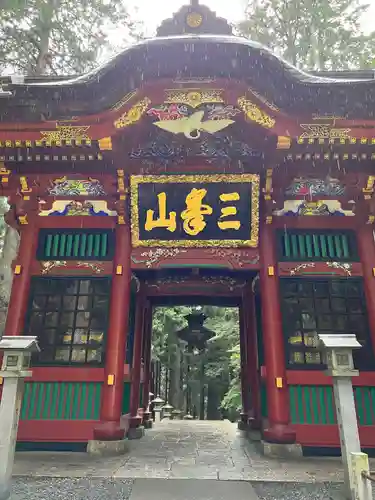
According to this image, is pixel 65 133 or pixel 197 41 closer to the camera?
pixel 197 41

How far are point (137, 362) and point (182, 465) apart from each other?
3901 millimetres

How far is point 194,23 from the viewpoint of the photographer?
26.7 feet

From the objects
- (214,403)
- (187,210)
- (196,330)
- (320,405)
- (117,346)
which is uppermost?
(187,210)

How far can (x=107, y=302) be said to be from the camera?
7.19 meters

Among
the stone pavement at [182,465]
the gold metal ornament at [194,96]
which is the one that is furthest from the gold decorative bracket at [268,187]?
the stone pavement at [182,465]

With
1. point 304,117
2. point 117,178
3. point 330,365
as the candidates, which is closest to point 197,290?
point 117,178

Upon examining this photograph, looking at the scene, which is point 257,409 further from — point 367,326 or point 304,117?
point 304,117

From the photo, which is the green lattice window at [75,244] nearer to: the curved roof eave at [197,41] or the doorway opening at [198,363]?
the curved roof eave at [197,41]

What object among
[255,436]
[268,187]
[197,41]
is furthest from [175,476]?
[197,41]

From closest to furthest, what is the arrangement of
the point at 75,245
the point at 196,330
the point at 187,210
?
the point at 187,210, the point at 75,245, the point at 196,330

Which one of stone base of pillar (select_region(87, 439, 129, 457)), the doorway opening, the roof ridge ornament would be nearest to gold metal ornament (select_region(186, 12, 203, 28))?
the roof ridge ornament

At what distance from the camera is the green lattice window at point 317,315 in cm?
685

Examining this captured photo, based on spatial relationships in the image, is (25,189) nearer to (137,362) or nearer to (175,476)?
(137,362)

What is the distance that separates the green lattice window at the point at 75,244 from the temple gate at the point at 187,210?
28mm
